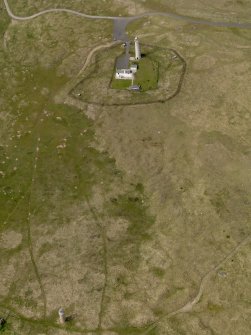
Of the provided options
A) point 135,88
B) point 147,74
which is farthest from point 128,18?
point 135,88

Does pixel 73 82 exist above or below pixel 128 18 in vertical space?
below

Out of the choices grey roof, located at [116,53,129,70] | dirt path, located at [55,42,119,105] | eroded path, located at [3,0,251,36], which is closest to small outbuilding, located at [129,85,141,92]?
grey roof, located at [116,53,129,70]

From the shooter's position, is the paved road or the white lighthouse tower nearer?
the white lighthouse tower

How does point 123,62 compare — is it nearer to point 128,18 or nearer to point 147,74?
point 147,74

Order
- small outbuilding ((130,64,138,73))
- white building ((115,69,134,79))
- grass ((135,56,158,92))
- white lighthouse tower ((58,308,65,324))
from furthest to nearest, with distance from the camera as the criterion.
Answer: small outbuilding ((130,64,138,73)) < white building ((115,69,134,79)) < grass ((135,56,158,92)) < white lighthouse tower ((58,308,65,324))

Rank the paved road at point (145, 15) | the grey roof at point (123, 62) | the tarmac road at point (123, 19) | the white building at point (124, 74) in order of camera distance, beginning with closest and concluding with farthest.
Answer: the white building at point (124, 74)
the grey roof at point (123, 62)
the tarmac road at point (123, 19)
the paved road at point (145, 15)

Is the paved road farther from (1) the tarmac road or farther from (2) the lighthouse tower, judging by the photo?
(2) the lighthouse tower

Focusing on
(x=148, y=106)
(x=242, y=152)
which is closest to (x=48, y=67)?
(x=148, y=106)

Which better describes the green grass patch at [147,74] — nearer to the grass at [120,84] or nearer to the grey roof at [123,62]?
the grass at [120,84]

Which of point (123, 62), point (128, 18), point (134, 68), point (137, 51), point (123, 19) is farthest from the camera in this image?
point (128, 18)

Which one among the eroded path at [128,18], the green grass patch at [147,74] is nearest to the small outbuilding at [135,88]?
the green grass patch at [147,74]

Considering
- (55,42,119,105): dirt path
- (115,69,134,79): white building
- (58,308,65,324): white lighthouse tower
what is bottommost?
(58,308,65,324): white lighthouse tower
